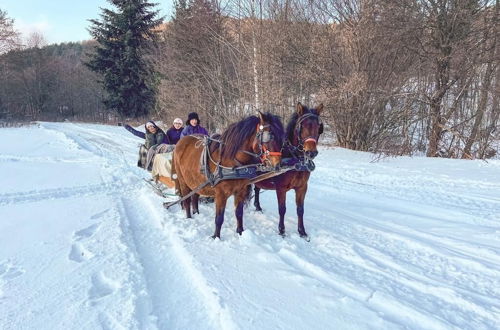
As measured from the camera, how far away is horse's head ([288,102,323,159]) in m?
4.14

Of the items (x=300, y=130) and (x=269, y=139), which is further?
(x=300, y=130)

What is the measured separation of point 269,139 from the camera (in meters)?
4.12

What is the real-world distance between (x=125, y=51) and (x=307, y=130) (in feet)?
106

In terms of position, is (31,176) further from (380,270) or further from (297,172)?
(380,270)

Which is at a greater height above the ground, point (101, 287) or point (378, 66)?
point (378, 66)

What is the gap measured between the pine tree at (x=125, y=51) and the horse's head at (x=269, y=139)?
29.2 metres

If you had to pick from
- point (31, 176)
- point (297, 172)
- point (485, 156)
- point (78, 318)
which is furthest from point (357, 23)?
point (78, 318)

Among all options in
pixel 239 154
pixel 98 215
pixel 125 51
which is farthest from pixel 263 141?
pixel 125 51

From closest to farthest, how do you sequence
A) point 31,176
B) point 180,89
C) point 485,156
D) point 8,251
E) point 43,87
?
point 8,251 → point 31,176 → point 485,156 → point 180,89 → point 43,87

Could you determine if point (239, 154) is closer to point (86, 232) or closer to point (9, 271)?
point (86, 232)

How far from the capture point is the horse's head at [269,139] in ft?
13.3

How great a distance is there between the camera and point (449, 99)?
1212 centimetres

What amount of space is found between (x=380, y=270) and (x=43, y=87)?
61901 millimetres

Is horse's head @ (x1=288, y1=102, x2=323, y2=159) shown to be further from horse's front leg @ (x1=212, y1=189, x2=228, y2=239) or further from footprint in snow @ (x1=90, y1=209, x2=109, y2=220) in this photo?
footprint in snow @ (x1=90, y1=209, x2=109, y2=220)
